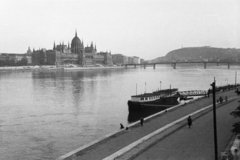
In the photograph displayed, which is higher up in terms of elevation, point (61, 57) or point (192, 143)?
point (61, 57)

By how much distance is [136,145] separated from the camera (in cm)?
1155

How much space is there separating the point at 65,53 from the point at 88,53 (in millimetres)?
22211

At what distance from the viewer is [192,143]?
12.1 m

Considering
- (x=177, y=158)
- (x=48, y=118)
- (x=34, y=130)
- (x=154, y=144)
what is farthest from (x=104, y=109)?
(x=177, y=158)

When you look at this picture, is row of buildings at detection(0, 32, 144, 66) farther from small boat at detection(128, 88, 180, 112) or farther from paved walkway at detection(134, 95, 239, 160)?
paved walkway at detection(134, 95, 239, 160)

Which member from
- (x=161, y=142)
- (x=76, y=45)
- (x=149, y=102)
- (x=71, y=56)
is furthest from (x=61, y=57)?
(x=161, y=142)

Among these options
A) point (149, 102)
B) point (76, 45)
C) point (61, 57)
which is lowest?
point (149, 102)

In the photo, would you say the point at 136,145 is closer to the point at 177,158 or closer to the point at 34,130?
the point at 177,158

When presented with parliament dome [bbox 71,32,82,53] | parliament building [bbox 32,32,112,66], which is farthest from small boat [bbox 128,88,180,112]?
parliament dome [bbox 71,32,82,53]

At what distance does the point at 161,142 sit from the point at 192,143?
1198mm

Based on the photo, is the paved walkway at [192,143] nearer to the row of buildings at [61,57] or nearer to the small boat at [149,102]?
the small boat at [149,102]

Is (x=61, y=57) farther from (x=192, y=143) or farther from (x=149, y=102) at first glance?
(x=192, y=143)

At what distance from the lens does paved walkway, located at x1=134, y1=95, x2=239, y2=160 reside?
10445 millimetres

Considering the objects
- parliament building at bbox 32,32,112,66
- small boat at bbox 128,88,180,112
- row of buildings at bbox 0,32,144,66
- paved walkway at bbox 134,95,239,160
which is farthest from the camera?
parliament building at bbox 32,32,112,66
